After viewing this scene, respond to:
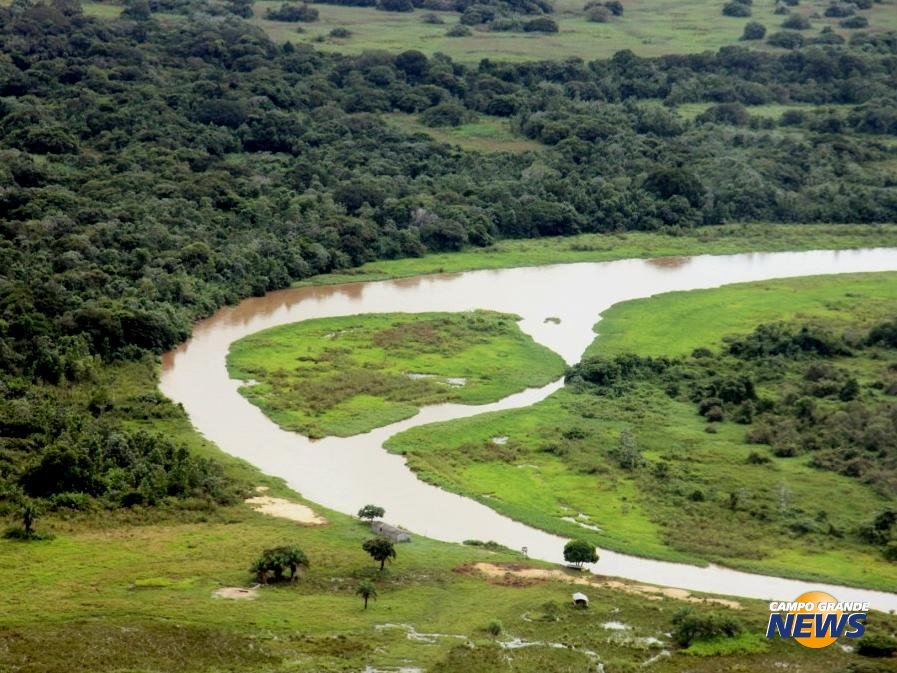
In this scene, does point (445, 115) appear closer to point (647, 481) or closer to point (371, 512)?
point (647, 481)

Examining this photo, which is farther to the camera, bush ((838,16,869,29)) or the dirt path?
bush ((838,16,869,29))

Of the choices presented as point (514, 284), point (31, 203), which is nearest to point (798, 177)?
point (514, 284)

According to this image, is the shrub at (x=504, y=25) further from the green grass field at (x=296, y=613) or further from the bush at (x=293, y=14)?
the green grass field at (x=296, y=613)

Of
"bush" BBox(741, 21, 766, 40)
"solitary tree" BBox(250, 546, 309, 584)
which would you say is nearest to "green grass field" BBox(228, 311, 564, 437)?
"solitary tree" BBox(250, 546, 309, 584)

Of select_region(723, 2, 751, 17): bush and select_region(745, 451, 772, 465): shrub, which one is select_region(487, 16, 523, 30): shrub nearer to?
select_region(723, 2, 751, 17): bush

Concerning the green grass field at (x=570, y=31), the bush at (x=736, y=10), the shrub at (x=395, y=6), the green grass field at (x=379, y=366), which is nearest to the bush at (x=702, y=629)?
the green grass field at (x=379, y=366)

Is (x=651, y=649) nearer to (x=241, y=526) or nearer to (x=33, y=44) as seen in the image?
(x=241, y=526)
